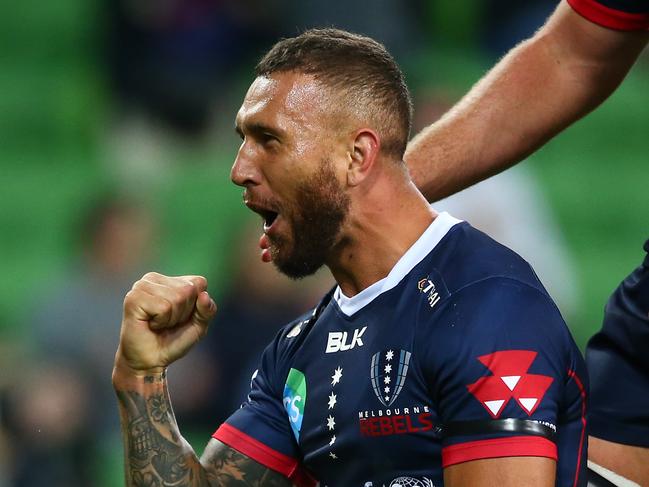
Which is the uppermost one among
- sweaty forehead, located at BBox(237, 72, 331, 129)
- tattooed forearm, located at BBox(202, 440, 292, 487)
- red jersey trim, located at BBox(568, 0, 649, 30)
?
red jersey trim, located at BBox(568, 0, 649, 30)

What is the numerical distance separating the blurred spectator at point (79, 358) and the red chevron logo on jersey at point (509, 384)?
386 centimetres

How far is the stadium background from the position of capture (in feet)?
27.1

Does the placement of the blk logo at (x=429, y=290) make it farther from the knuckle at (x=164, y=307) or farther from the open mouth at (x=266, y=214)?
the knuckle at (x=164, y=307)

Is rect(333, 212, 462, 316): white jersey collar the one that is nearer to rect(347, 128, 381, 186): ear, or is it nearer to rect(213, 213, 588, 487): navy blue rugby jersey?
rect(213, 213, 588, 487): navy blue rugby jersey

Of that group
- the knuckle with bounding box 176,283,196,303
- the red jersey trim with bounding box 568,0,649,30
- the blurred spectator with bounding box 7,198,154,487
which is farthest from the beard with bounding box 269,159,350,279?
the blurred spectator with bounding box 7,198,154,487

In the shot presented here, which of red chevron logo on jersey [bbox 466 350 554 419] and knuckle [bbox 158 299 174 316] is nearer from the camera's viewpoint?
red chevron logo on jersey [bbox 466 350 554 419]

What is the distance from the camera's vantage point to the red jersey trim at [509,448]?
268 centimetres

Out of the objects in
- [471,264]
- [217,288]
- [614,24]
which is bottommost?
[217,288]

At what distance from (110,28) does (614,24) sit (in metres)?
5.57

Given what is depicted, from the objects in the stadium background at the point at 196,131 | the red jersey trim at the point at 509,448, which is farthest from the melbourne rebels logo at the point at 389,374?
the stadium background at the point at 196,131

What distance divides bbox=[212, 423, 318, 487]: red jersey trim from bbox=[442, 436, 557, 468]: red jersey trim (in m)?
0.70

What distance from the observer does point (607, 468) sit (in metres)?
3.35

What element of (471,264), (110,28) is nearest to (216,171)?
(110,28)

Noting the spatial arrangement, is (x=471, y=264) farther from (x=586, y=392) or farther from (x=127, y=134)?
(x=127, y=134)
